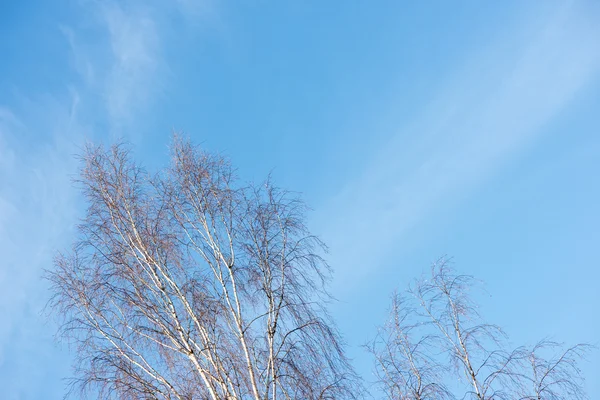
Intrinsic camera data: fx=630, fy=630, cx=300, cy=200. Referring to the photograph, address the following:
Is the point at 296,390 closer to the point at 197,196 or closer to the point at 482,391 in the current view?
the point at 482,391

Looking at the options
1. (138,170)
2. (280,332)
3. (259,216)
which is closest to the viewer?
(280,332)

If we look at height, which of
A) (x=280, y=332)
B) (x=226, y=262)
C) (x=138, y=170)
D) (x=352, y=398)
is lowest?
(x=352, y=398)

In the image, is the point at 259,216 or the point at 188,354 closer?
the point at 188,354

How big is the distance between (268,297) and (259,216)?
1439 millimetres

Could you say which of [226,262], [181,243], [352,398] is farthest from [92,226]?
[352,398]

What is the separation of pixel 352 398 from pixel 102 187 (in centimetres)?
553

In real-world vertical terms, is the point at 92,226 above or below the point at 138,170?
below

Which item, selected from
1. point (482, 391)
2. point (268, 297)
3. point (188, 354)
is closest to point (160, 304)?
point (188, 354)

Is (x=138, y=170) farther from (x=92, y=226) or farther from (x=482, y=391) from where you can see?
(x=482, y=391)

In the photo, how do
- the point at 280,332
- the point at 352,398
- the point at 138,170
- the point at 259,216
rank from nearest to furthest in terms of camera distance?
the point at 352,398, the point at 280,332, the point at 259,216, the point at 138,170

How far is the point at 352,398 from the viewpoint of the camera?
8812 millimetres

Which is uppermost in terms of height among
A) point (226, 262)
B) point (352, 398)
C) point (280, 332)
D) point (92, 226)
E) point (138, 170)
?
point (138, 170)

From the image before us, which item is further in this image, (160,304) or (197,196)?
(197,196)

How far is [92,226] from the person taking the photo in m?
10.7
